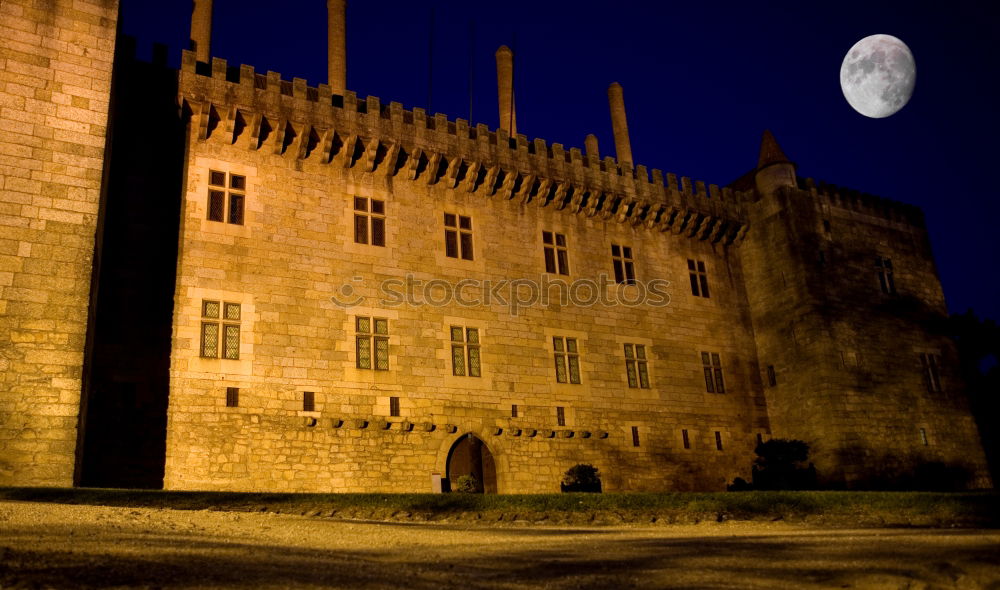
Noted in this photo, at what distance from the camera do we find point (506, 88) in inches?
1194

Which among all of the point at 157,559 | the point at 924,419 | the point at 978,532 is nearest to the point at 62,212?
the point at 157,559

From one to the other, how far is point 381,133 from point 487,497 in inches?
440

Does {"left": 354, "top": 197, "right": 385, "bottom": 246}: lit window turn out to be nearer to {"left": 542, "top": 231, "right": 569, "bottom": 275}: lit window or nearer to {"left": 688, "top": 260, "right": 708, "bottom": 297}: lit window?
{"left": 542, "top": 231, "right": 569, "bottom": 275}: lit window

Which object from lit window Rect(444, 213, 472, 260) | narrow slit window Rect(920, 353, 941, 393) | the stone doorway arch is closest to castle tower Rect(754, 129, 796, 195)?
narrow slit window Rect(920, 353, 941, 393)

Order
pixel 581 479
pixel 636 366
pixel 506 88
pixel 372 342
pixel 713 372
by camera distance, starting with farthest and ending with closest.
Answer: pixel 506 88 → pixel 713 372 → pixel 636 366 → pixel 581 479 → pixel 372 342

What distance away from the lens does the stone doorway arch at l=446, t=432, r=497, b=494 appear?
21.3 m

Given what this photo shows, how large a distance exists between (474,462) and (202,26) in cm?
1420

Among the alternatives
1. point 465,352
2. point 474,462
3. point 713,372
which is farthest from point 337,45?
point 713,372

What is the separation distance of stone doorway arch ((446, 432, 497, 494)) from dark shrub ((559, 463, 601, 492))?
6.29ft

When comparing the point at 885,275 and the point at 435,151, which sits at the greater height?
the point at 435,151

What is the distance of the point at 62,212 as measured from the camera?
632 inches

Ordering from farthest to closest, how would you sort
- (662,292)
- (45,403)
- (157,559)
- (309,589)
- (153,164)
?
1. (662,292)
2. (153,164)
3. (45,403)
4. (157,559)
5. (309,589)

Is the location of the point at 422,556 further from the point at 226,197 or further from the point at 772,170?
the point at 772,170

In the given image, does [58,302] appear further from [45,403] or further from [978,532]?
[978,532]
